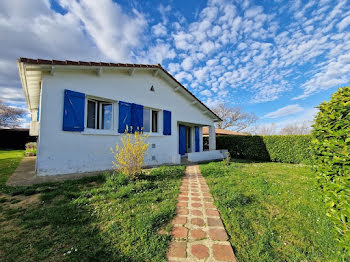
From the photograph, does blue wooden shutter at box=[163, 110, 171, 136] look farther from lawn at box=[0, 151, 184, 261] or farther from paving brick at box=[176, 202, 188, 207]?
paving brick at box=[176, 202, 188, 207]

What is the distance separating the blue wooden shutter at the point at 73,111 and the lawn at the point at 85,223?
2343 mm

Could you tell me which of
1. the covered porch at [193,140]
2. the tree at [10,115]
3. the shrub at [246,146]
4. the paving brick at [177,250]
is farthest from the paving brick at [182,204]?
the tree at [10,115]

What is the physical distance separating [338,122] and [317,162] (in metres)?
1.01

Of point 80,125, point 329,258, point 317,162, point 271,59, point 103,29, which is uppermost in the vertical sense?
Answer: point 271,59

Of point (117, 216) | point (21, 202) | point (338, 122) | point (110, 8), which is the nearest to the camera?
point (338, 122)

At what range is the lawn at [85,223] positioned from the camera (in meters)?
1.78

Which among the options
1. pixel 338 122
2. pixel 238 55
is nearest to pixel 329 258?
pixel 338 122

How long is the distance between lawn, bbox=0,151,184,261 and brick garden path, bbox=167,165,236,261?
158 mm

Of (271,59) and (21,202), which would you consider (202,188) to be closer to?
(21,202)

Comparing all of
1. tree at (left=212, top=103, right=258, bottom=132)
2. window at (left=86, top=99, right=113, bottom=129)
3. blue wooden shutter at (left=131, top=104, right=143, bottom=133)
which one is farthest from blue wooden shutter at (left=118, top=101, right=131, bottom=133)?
tree at (left=212, top=103, right=258, bottom=132)

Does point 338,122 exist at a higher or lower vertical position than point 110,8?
lower

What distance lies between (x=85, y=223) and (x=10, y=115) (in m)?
44.1

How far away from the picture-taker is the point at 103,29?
7.19 metres

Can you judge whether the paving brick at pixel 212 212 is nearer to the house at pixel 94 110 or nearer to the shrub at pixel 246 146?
the house at pixel 94 110
